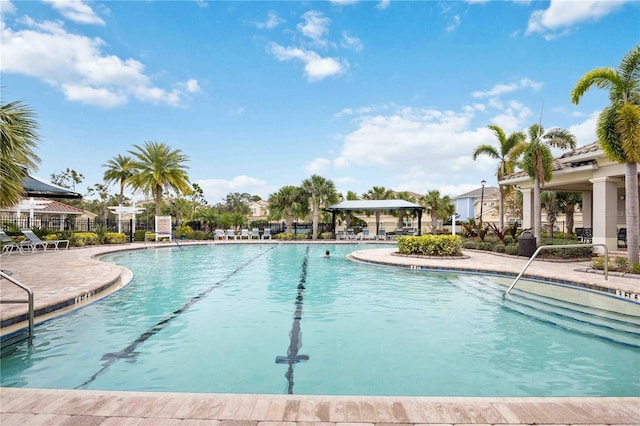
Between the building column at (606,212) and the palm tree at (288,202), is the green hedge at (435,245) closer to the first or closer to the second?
the building column at (606,212)

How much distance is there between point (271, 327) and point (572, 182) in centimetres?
1569

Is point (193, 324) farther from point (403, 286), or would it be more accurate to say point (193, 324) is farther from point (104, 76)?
point (104, 76)

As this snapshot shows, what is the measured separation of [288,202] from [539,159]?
18.0 m

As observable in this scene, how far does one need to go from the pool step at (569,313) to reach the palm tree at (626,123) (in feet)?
11.0

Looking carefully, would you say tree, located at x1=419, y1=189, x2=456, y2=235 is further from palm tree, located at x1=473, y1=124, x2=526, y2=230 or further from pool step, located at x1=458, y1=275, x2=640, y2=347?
pool step, located at x1=458, y1=275, x2=640, y2=347

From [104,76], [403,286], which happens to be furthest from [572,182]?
[104,76]

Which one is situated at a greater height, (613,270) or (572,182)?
(572,182)

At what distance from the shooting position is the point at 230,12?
1480 centimetres

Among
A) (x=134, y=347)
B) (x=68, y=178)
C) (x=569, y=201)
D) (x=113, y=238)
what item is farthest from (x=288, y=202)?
(x=68, y=178)

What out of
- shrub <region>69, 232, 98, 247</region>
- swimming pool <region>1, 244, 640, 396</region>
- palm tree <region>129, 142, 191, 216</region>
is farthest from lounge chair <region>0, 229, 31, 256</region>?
swimming pool <region>1, 244, 640, 396</region>

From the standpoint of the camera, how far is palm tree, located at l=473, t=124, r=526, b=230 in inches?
796

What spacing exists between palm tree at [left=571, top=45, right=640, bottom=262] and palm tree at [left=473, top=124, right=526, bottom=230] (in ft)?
33.0

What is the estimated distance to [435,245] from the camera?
46.4 feet

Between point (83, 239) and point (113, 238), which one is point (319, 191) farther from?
point (83, 239)
